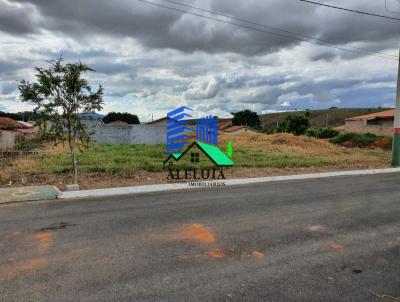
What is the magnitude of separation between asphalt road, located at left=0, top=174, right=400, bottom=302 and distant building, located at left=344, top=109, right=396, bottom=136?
34.4 meters

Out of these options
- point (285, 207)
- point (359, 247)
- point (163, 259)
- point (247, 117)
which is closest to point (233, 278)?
point (163, 259)

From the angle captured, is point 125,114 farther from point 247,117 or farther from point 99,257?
point 99,257

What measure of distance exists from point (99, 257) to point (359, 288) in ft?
10.9

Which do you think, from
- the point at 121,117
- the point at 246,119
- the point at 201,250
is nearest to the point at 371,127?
the point at 201,250

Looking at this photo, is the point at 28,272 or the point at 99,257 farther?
the point at 99,257

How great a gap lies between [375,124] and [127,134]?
32.4 meters

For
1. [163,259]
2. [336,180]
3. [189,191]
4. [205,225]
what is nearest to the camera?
[163,259]

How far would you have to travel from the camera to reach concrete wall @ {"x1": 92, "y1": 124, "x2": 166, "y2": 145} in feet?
102

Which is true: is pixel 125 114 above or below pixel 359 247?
above

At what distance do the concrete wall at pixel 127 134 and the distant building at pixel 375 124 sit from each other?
25987 millimetres

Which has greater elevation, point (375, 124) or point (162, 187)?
point (375, 124)

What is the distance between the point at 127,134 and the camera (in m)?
31.2

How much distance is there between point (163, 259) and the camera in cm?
436

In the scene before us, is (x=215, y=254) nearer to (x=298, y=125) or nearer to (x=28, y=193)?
(x=28, y=193)
